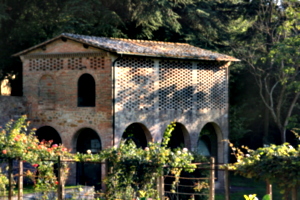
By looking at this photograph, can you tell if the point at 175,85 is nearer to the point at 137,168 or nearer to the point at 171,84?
the point at 171,84

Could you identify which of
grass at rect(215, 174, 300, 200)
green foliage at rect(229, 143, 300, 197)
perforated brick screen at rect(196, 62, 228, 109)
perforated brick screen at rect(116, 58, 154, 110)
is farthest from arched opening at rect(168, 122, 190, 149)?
green foliage at rect(229, 143, 300, 197)

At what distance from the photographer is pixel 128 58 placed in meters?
19.6

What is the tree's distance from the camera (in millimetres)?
24359

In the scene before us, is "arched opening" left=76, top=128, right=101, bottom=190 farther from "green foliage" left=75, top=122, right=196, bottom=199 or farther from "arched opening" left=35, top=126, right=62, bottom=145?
"green foliage" left=75, top=122, right=196, bottom=199

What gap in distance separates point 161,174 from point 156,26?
16.4m

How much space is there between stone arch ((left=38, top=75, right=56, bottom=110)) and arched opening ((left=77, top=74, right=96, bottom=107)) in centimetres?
105

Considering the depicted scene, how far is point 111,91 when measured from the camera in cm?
1903

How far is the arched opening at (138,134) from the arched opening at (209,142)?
134 inches

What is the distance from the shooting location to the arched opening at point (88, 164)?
65.3ft

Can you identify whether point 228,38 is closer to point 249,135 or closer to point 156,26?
point 156,26

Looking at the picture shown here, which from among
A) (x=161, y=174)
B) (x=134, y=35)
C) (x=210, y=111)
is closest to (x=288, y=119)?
(x=210, y=111)

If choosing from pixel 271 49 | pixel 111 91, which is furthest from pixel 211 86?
pixel 111 91

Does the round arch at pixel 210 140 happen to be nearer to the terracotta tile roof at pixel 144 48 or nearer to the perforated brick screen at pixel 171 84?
the perforated brick screen at pixel 171 84

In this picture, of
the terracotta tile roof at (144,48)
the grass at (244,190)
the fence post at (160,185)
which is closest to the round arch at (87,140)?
the terracotta tile roof at (144,48)
